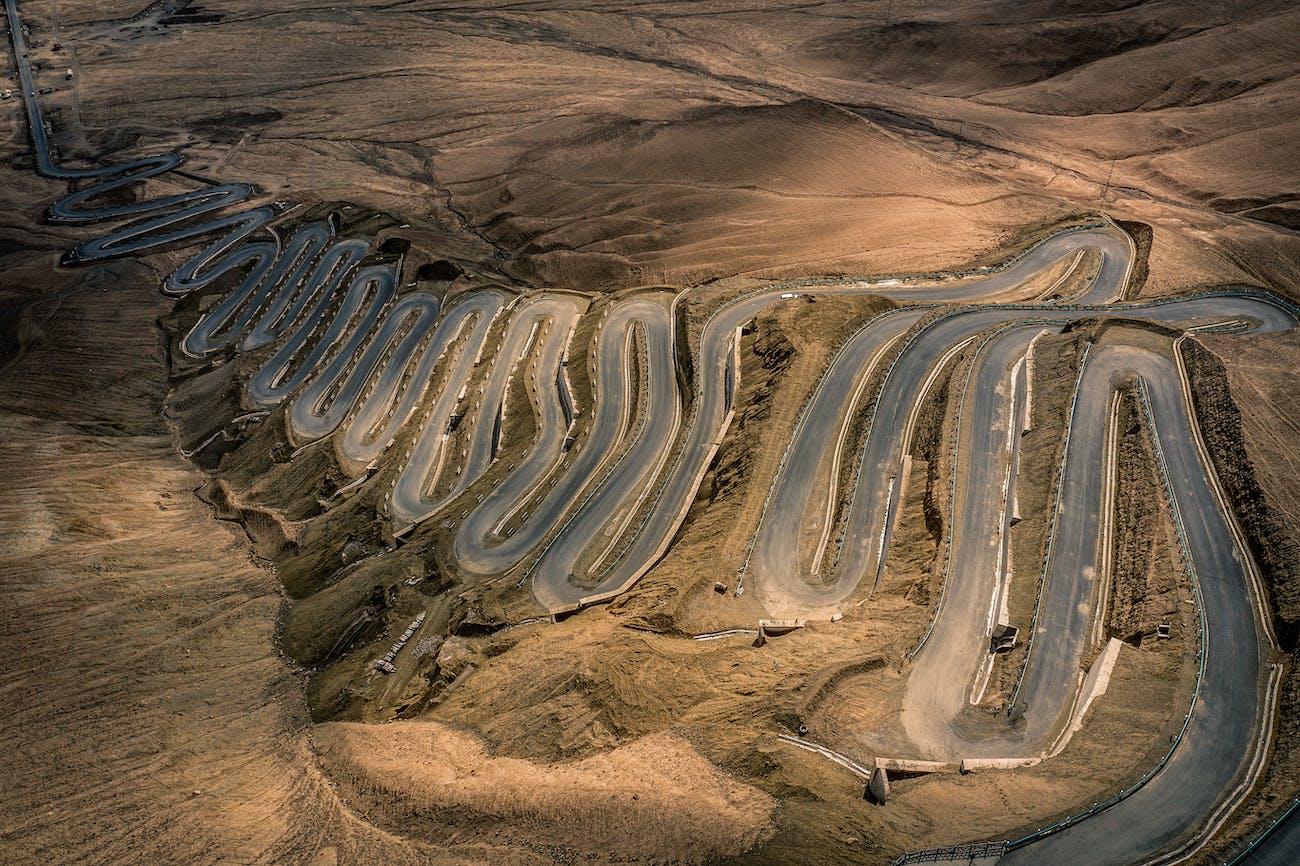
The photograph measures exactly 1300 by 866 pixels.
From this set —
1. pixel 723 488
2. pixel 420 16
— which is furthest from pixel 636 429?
pixel 420 16

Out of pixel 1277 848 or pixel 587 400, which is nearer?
pixel 1277 848

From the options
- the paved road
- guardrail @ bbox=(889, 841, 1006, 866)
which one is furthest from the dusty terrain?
the paved road

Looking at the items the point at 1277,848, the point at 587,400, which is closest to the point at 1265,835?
the point at 1277,848

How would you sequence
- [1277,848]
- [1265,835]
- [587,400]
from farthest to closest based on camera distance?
[587,400], [1265,835], [1277,848]

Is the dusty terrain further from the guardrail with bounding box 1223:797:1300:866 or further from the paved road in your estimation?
the paved road

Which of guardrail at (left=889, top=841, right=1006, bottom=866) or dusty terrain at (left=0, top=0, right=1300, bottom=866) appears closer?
guardrail at (left=889, top=841, right=1006, bottom=866)

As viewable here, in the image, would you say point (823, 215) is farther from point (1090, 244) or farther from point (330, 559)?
point (330, 559)

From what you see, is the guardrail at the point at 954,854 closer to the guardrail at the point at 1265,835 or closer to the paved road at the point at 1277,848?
the guardrail at the point at 1265,835

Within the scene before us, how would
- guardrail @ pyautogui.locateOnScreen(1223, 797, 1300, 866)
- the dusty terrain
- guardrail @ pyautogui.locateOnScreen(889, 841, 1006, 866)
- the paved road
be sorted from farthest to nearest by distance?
the dusty terrain < guardrail @ pyautogui.locateOnScreen(889, 841, 1006, 866) < guardrail @ pyautogui.locateOnScreen(1223, 797, 1300, 866) < the paved road

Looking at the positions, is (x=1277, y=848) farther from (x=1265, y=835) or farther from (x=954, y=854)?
(x=954, y=854)
